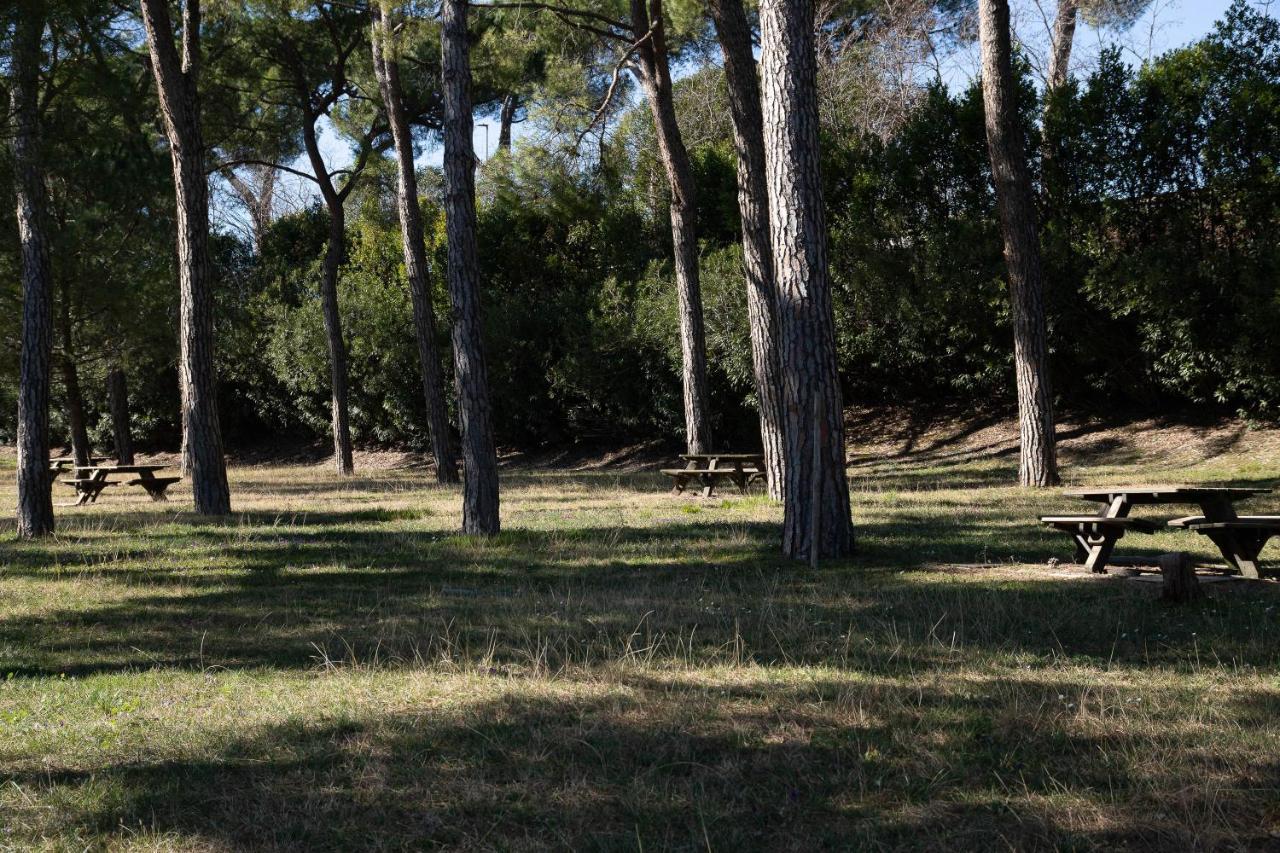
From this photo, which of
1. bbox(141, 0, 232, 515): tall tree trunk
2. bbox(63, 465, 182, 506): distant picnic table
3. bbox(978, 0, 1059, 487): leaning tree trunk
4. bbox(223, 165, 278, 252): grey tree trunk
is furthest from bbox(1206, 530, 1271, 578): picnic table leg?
bbox(223, 165, 278, 252): grey tree trunk

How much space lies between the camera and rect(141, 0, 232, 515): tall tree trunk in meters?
13.0

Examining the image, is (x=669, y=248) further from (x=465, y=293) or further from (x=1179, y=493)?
(x=1179, y=493)

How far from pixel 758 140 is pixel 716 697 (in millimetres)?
9413

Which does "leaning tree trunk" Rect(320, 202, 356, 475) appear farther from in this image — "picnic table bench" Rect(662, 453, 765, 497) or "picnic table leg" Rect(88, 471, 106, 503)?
"picnic table bench" Rect(662, 453, 765, 497)

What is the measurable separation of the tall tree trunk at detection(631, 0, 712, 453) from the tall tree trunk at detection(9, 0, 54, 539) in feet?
23.9

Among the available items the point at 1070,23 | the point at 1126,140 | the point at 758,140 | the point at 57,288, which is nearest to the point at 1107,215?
the point at 1126,140

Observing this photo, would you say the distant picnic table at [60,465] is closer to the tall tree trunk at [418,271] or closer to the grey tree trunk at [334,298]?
the grey tree trunk at [334,298]

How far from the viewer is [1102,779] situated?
3.72 meters

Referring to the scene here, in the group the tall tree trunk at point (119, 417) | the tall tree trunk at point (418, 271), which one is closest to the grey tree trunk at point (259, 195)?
the tall tree trunk at point (119, 417)

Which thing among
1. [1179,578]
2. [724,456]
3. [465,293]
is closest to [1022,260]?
[724,456]

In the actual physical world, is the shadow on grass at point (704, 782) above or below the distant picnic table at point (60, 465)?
below

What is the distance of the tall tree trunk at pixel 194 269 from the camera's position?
42.7ft

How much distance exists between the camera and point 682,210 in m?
15.4

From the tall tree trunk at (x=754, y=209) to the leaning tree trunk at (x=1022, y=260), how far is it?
2957mm
